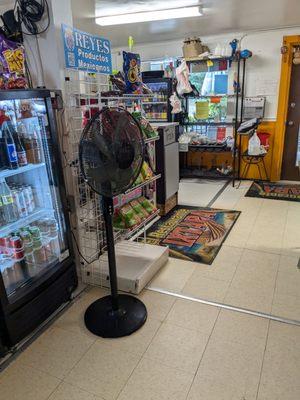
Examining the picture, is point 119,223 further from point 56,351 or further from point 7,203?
point 56,351

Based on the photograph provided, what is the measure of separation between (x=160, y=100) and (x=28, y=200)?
3466 millimetres

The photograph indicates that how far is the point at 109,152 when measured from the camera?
5.83 feet

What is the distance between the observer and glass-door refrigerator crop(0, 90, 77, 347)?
181 cm

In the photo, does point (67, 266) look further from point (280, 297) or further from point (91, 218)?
point (280, 297)

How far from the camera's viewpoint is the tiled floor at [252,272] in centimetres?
225

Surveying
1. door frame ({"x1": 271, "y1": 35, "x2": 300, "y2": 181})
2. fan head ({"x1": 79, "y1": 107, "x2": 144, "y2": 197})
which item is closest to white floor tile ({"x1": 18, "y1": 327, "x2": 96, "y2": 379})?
fan head ({"x1": 79, "y1": 107, "x2": 144, "y2": 197})

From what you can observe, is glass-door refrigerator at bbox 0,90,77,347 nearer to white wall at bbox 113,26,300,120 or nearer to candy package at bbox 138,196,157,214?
candy package at bbox 138,196,157,214

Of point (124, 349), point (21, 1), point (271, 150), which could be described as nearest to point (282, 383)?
point (124, 349)

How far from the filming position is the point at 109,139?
178 cm

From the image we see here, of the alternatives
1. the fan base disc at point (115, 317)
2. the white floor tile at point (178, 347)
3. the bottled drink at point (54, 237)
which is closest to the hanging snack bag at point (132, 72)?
the bottled drink at point (54, 237)

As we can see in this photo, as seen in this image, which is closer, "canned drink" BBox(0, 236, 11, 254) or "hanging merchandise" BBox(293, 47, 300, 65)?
"canned drink" BBox(0, 236, 11, 254)

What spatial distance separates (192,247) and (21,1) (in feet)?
7.79

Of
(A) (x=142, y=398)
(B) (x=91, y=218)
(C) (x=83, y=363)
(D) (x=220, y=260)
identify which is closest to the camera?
(A) (x=142, y=398)

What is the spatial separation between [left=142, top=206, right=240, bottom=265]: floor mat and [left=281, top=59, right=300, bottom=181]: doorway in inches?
78.7
